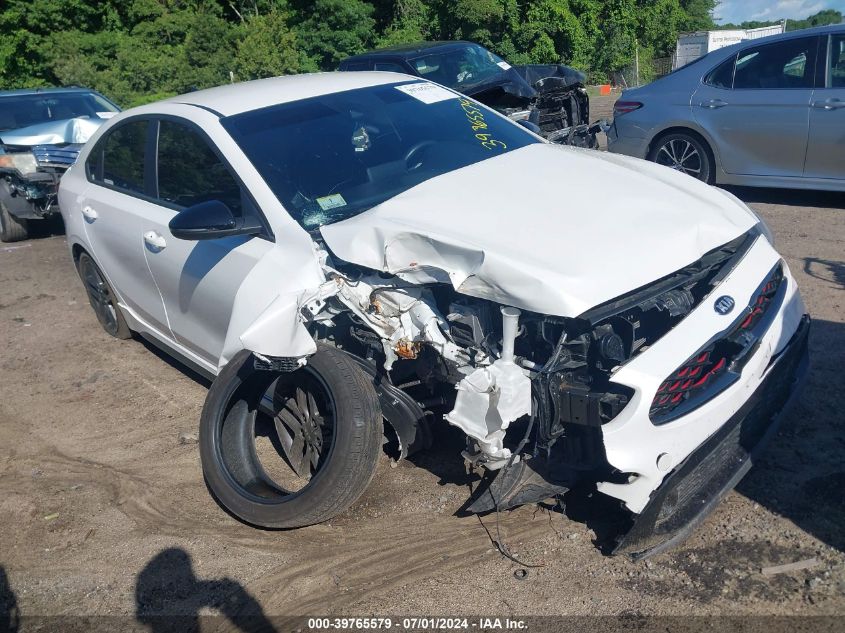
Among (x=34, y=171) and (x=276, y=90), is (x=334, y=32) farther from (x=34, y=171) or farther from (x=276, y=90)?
(x=276, y=90)

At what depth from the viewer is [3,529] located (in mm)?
3752

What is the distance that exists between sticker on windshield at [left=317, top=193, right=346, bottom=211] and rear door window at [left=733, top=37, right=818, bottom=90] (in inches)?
203

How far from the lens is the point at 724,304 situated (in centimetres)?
298

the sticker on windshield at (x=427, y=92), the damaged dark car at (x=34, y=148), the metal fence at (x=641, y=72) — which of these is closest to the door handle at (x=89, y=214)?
the sticker on windshield at (x=427, y=92)

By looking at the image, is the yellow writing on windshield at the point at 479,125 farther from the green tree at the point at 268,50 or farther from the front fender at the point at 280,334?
the green tree at the point at 268,50

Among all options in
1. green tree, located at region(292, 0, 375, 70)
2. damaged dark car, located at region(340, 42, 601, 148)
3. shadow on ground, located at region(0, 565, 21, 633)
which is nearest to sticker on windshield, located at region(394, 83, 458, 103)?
damaged dark car, located at region(340, 42, 601, 148)

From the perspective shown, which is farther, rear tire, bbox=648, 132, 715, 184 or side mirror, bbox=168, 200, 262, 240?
rear tire, bbox=648, 132, 715, 184

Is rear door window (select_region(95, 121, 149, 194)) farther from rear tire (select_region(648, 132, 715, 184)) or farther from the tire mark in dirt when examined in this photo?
rear tire (select_region(648, 132, 715, 184))

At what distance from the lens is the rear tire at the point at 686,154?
301 inches

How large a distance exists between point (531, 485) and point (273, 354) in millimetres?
1162

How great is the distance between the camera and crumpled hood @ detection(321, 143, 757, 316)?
2.82m

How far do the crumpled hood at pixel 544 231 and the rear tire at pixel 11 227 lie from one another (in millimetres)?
7528

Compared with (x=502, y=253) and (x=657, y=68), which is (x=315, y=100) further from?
(x=657, y=68)

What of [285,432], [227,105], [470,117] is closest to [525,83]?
[470,117]
